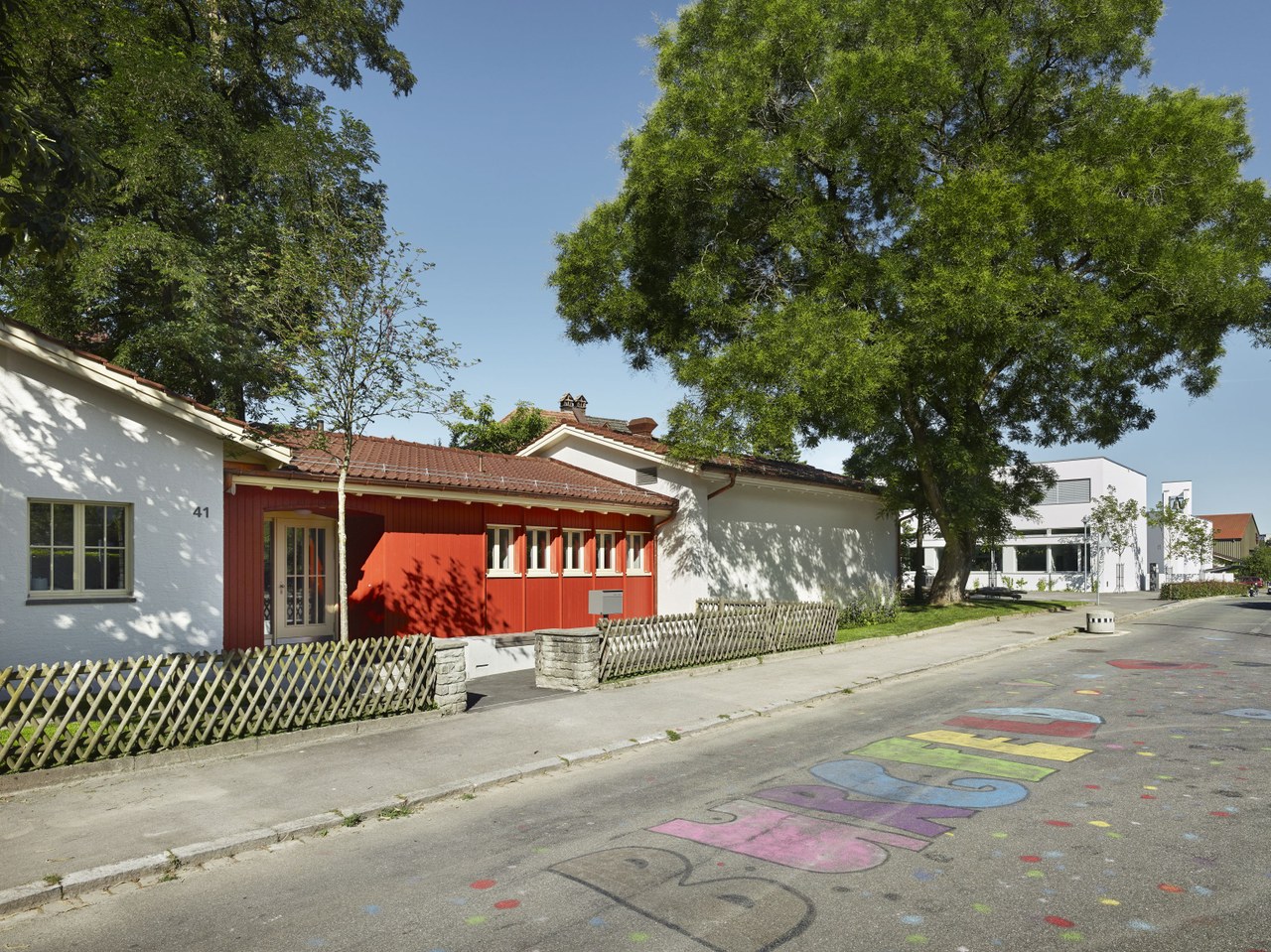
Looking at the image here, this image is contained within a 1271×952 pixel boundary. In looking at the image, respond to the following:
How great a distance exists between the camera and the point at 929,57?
2048cm

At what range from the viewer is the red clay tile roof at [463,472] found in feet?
44.5

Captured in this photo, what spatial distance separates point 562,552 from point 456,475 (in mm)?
3191

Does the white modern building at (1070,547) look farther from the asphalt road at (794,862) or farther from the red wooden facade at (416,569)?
the asphalt road at (794,862)

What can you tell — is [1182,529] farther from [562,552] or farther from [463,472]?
[463,472]

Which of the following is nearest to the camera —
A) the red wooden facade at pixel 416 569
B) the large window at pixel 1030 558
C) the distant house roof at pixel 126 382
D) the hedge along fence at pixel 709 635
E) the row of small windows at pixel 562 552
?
the distant house roof at pixel 126 382

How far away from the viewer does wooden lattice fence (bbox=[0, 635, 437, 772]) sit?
762cm

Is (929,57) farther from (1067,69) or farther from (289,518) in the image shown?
(289,518)

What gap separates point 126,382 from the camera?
10.4m

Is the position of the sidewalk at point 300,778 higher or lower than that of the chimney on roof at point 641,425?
lower

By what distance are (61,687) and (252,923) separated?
4222 millimetres

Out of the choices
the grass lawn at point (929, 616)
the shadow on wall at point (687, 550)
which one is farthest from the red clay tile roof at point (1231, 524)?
the shadow on wall at point (687, 550)

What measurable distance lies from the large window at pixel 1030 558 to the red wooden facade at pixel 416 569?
166 ft

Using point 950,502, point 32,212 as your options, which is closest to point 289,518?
point 32,212

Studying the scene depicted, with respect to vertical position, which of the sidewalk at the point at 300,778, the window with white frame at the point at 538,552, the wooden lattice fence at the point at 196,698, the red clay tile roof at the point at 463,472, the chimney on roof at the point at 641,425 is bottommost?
the sidewalk at the point at 300,778
